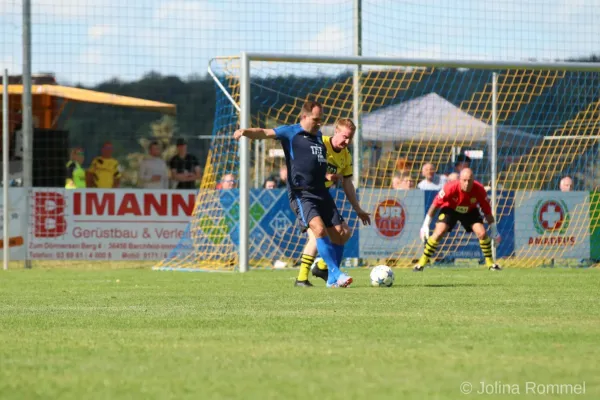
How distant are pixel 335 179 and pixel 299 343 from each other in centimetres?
616

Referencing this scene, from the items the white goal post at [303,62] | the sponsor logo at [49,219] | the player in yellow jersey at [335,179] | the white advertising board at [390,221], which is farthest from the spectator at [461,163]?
the player in yellow jersey at [335,179]

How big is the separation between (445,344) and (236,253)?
1160 cm

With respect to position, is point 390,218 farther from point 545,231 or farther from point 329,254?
point 329,254

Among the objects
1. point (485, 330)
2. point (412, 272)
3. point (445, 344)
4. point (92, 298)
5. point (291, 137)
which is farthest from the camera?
point (412, 272)

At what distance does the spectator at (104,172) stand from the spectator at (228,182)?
3267 millimetres

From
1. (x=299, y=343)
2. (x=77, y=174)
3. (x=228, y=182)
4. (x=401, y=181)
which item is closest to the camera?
(x=299, y=343)

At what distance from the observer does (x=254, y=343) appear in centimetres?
648

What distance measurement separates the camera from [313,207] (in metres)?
11.8

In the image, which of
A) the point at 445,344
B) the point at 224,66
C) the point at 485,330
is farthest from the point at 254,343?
the point at 224,66

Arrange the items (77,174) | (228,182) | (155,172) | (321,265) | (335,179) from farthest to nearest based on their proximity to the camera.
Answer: (155,172) < (77,174) < (228,182) < (321,265) < (335,179)

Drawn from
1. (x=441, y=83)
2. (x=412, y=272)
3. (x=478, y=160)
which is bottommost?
(x=412, y=272)

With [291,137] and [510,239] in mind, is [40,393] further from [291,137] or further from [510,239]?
[510,239]

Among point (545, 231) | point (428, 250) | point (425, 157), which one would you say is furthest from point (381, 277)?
point (545, 231)

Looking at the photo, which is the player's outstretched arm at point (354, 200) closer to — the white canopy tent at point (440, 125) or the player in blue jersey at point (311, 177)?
the player in blue jersey at point (311, 177)
